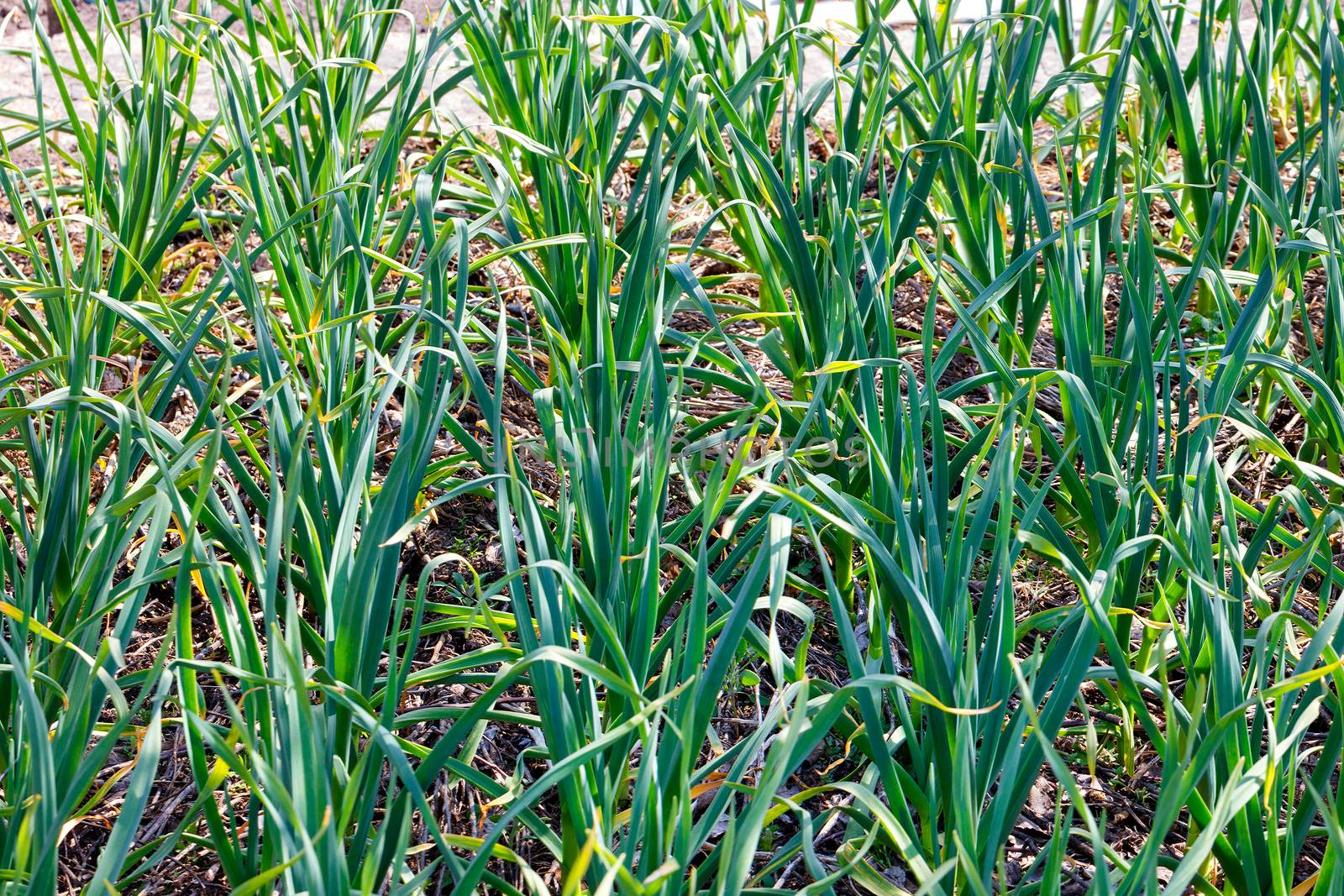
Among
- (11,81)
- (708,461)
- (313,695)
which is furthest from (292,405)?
(11,81)

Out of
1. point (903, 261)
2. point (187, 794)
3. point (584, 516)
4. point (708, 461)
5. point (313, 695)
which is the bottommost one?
point (187, 794)

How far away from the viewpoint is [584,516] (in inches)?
41.2

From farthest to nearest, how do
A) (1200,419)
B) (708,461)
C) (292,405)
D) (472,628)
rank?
(708,461)
(472,628)
(292,405)
(1200,419)

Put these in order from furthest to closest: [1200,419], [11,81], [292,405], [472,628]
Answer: [11,81]
[472,628]
[292,405]
[1200,419]

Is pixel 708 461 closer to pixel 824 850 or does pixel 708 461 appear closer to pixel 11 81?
pixel 824 850

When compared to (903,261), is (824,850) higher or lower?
lower

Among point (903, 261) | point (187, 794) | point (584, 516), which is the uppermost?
point (903, 261)

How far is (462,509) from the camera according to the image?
4.94 feet

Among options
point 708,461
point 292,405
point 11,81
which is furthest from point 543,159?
point 11,81

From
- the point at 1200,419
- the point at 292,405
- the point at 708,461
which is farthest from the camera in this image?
the point at 708,461

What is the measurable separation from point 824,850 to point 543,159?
0.90 meters

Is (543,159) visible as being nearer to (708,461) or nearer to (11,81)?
(708,461)

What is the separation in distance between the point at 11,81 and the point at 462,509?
1.74 m

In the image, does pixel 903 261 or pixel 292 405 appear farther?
pixel 903 261
